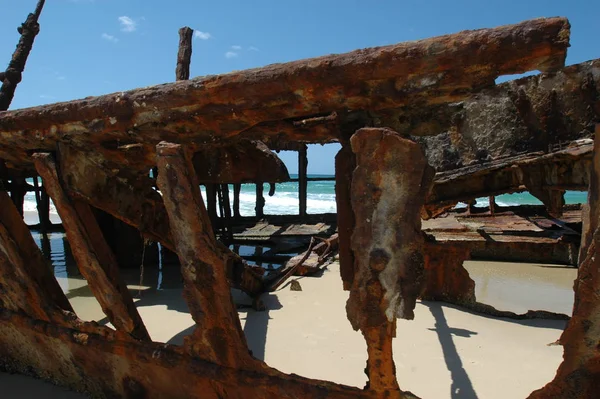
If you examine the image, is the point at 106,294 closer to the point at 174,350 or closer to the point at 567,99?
the point at 174,350

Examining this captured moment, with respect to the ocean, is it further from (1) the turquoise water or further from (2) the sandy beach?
(2) the sandy beach

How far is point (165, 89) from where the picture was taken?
2.21 metres

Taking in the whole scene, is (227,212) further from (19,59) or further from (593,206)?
(593,206)

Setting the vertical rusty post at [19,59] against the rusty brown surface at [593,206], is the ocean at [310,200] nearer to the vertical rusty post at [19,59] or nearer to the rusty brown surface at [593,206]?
the vertical rusty post at [19,59]

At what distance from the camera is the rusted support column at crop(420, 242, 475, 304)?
14.8ft

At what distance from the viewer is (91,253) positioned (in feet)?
8.77

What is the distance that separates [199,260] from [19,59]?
8.03 m

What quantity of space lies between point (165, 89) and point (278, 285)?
3822 mm

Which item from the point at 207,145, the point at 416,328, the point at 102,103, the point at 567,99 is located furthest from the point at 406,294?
the point at 567,99

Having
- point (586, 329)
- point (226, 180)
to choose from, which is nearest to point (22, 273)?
point (226, 180)

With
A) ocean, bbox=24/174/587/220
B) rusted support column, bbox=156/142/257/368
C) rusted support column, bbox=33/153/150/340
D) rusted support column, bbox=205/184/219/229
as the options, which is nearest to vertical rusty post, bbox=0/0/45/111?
rusted support column, bbox=205/184/219/229

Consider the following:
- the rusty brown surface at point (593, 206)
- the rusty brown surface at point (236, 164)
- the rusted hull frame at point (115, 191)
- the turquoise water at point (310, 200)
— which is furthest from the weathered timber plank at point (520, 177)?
the turquoise water at point (310, 200)

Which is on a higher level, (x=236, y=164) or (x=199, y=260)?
(x=236, y=164)

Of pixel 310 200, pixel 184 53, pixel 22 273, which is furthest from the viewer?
pixel 310 200
